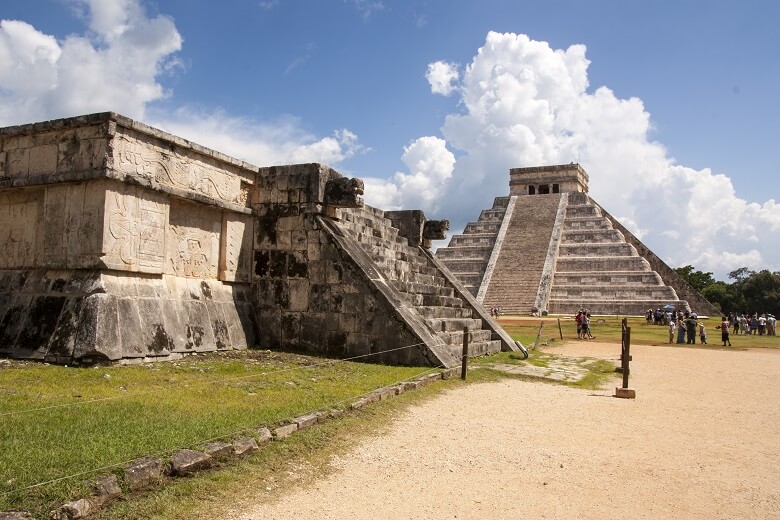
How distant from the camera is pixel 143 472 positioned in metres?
3.30

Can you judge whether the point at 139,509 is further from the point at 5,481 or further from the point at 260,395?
the point at 260,395

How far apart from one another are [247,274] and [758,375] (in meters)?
9.35

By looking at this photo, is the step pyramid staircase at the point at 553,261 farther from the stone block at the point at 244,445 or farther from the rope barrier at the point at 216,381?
the stone block at the point at 244,445

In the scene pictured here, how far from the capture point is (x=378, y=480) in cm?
381

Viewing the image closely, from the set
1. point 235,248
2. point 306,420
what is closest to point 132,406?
point 306,420

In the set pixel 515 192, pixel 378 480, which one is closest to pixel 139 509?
pixel 378 480

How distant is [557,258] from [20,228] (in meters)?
36.1

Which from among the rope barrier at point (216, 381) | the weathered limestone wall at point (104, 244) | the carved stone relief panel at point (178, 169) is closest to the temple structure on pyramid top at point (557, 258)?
the rope barrier at point (216, 381)

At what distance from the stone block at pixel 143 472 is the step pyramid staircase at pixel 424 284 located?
18.1 feet

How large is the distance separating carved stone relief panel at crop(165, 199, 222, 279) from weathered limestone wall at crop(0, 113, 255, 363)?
2 centimetres

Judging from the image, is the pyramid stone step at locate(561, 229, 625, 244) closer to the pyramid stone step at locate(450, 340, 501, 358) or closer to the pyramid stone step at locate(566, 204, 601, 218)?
the pyramid stone step at locate(566, 204, 601, 218)

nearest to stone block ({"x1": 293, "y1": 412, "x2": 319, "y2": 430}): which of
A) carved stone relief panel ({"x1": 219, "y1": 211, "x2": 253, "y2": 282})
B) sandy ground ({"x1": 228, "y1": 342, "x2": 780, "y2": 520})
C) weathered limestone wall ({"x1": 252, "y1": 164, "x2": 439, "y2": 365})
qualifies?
sandy ground ({"x1": 228, "y1": 342, "x2": 780, "y2": 520})

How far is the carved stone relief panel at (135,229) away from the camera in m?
7.07

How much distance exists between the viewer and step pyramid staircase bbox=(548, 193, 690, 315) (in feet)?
113
